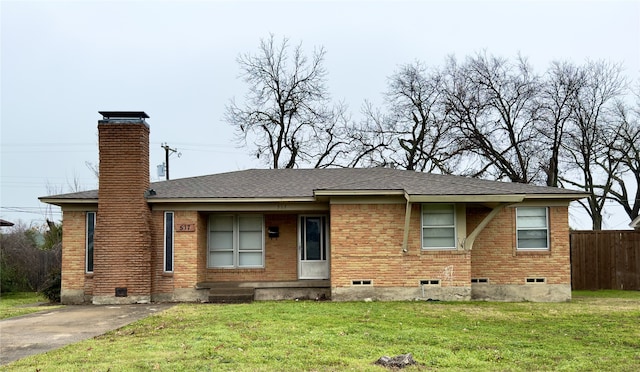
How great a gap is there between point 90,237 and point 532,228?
1241 centimetres

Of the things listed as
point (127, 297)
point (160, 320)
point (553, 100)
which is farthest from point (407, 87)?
point (160, 320)

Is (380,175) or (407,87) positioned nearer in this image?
(380,175)

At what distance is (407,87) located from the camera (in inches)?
1371

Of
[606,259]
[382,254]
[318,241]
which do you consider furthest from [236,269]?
[606,259]

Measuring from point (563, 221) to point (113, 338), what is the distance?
1254cm

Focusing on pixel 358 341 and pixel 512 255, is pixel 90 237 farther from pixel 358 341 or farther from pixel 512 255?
pixel 512 255

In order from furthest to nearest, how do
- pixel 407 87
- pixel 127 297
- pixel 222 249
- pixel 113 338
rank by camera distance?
pixel 407 87 → pixel 222 249 → pixel 127 297 → pixel 113 338

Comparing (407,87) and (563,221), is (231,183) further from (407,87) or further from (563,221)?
(407,87)

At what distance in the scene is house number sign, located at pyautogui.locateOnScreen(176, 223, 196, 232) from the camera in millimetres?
17266

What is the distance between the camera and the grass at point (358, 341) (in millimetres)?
7852

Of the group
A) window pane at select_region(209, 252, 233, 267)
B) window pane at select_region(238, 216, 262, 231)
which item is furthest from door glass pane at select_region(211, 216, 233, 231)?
window pane at select_region(209, 252, 233, 267)

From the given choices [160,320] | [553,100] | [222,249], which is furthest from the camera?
[553,100]

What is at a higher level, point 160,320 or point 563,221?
point 563,221

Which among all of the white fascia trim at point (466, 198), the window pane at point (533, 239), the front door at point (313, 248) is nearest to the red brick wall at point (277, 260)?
the front door at point (313, 248)
